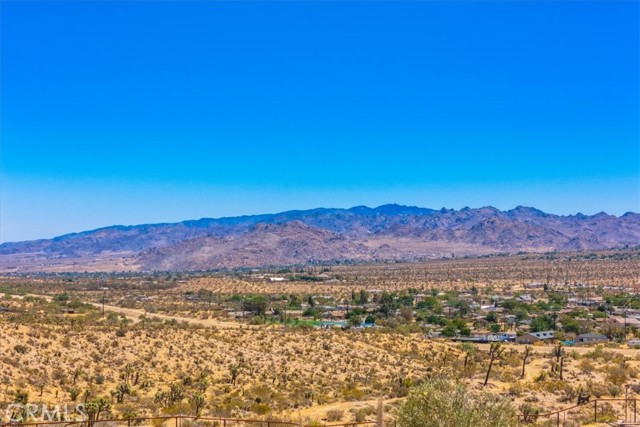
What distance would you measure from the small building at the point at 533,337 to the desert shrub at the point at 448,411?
37.8m

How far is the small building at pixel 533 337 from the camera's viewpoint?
53.4 meters

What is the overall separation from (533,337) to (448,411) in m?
40.9

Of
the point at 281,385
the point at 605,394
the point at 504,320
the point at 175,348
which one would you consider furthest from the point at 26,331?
the point at 504,320

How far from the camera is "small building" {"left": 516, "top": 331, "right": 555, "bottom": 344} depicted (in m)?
53.4

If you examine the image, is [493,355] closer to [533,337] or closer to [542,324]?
[533,337]

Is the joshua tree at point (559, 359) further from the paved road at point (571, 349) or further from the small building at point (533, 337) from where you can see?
the small building at point (533, 337)

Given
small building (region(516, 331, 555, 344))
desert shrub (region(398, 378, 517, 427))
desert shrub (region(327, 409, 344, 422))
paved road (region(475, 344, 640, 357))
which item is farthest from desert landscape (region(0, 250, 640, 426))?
desert shrub (region(398, 378, 517, 427))

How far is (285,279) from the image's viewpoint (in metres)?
143

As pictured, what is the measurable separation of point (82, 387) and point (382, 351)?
22.3 m

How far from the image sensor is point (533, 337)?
53.9 metres

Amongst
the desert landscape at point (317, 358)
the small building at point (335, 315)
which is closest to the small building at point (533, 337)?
the desert landscape at point (317, 358)

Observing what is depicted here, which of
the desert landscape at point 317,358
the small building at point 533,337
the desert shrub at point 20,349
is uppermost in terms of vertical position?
the desert shrub at point 20,349

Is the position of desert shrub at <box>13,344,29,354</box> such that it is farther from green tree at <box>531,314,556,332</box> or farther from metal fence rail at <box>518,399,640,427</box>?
green tree at <box>531,314,556,332</box>

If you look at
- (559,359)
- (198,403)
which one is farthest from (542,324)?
(198,403)
